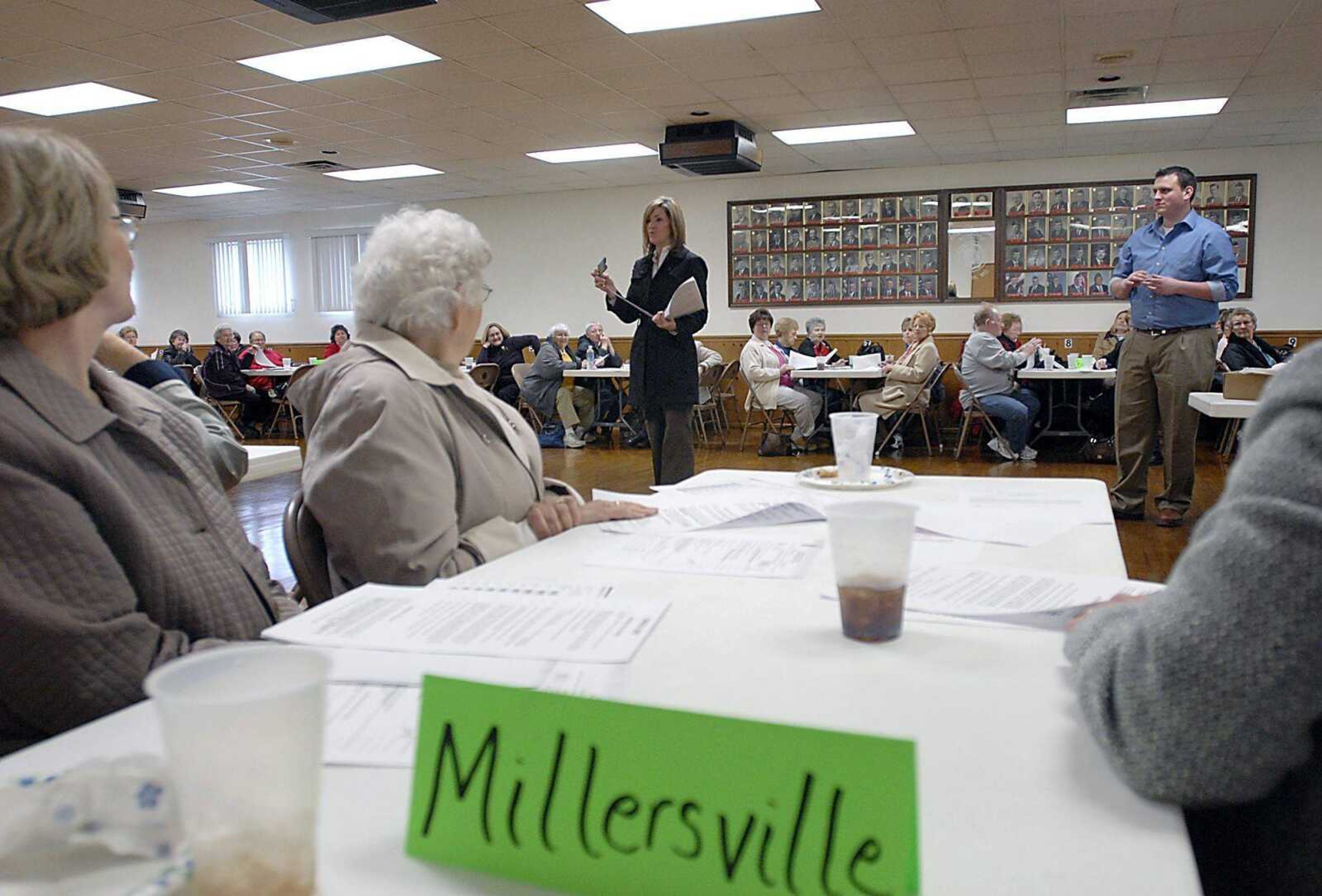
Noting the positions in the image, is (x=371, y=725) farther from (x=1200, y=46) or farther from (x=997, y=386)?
(x=997, y=386)

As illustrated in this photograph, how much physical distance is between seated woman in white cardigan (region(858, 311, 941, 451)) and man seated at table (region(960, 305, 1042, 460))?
29 centimetres

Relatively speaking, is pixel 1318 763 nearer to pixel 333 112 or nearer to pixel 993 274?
pixel 333 112

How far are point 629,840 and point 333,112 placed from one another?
278 inches

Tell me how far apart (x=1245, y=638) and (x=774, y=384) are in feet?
22.9

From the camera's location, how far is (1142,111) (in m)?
7.10

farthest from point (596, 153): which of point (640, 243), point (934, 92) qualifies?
point (934, 92)

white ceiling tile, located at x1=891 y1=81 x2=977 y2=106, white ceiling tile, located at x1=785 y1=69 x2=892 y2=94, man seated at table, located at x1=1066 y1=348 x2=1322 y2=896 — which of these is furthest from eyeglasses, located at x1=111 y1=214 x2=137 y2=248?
white ceiling tile, located at x1=891 y1=81 x2=977 y2=106

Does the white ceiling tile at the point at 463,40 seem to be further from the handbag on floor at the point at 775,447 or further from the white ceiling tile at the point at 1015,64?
the handbag on floor at the point at 775,447

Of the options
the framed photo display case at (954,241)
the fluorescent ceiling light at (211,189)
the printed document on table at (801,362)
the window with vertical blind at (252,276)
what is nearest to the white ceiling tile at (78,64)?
the fluorescent ceiling light at (211,189)

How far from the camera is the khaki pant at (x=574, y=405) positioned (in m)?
8.48

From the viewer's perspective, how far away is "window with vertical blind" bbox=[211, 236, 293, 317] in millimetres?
12086

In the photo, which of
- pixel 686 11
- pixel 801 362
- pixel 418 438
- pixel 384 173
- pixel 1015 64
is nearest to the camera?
pixel 418 438

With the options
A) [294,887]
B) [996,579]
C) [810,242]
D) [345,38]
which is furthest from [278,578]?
[810,242]

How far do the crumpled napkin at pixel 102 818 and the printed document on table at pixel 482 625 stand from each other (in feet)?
1.21
